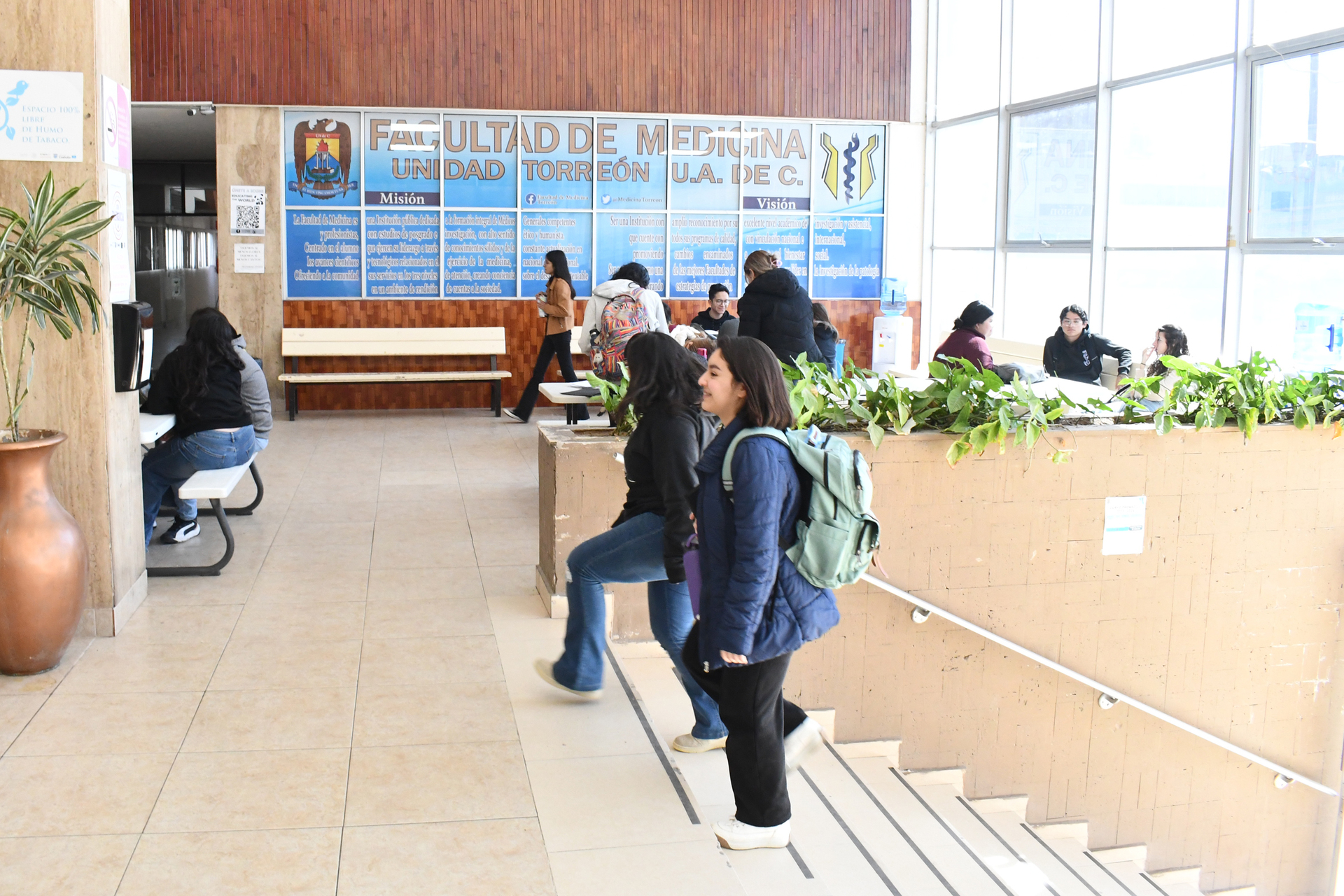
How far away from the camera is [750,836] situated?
3.20 meters

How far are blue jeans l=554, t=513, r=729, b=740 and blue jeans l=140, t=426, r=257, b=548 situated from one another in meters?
2.95

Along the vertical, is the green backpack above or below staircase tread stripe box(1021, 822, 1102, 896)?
above

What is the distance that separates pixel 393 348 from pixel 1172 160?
715 centimetres

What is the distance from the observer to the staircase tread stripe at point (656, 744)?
3.32 meters

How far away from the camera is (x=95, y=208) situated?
438 centimetres

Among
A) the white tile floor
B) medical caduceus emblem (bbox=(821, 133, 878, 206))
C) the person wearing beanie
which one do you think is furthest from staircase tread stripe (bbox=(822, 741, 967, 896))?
medical caduceus emblem (bbox=(821, 133, 878, 206))

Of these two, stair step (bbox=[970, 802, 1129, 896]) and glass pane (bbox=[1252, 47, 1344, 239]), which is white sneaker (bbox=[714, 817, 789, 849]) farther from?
glass pane (bbox=[1252, 47, 1344, 239])

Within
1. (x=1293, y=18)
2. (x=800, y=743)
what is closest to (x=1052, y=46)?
(x=1293, y=18)

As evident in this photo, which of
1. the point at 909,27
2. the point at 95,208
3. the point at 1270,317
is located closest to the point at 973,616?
the point at 95,208

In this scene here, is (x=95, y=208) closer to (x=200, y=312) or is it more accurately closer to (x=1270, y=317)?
(x=200, y=312)

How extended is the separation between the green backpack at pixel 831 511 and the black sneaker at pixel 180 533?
4.17 meters

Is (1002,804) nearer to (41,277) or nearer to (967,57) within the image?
(41,277)

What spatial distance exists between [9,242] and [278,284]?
753cm

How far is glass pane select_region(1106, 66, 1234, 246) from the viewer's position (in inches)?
353
